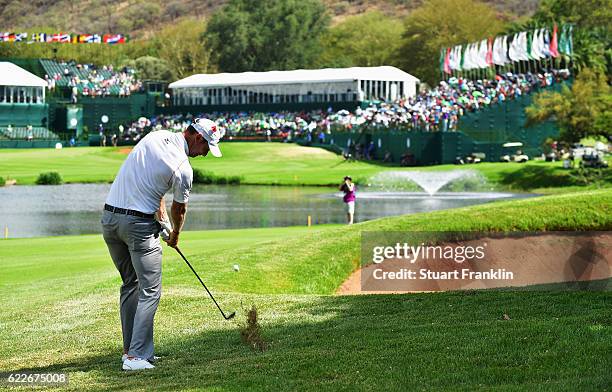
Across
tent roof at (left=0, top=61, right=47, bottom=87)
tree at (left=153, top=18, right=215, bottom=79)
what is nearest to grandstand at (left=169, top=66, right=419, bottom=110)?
tent roof at (left=0, top=61, right=47, bottom=87)

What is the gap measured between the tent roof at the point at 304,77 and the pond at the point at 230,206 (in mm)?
35595

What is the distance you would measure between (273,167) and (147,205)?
72.3m

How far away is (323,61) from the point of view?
13625cm

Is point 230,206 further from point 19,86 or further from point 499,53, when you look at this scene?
point 19,86

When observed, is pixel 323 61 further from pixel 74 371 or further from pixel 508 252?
pixel 74 371

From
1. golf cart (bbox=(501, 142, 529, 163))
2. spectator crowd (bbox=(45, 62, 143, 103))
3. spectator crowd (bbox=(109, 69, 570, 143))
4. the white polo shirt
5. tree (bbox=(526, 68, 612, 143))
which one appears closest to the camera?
the white polo shirt

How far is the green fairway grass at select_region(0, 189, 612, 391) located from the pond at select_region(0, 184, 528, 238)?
21.5 m

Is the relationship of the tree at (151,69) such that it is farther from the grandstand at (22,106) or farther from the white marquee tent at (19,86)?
the grandstand at (22,106)

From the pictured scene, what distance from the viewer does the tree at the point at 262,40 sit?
135 metres

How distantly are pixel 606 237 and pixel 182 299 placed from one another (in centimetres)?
851

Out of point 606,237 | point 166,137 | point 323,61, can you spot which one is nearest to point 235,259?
point 606,237

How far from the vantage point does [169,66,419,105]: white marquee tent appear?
10456cm

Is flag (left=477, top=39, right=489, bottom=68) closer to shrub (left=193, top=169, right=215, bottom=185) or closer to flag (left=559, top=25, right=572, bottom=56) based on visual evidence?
flag (left=559, top=25, right=572, bottom=56)

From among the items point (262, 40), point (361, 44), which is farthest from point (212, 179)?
point (361, 44)
